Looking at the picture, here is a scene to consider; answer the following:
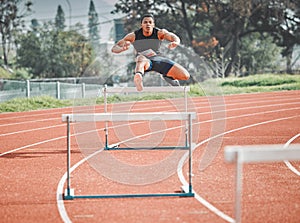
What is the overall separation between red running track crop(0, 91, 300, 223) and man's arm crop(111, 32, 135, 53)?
1431 mm

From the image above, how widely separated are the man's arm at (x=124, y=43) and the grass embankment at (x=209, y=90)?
1.17 m

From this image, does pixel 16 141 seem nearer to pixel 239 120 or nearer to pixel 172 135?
pixel 172 135

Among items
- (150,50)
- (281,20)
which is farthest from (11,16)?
(150,50)

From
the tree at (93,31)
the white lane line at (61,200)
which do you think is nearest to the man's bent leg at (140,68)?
the white lane line at (61,200)

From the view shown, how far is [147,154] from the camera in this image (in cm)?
887

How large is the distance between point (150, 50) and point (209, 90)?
138cm

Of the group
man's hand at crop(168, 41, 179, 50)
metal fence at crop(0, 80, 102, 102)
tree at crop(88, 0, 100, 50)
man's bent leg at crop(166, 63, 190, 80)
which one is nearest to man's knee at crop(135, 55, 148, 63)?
man's bent leg at crop(166, 63, 190, 80)

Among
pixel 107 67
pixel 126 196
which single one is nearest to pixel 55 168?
pixel 107 67

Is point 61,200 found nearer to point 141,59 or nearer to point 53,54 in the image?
point 141,59

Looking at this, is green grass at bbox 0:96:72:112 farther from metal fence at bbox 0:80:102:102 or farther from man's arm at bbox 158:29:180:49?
man's arm at bbox 158:29:180:49

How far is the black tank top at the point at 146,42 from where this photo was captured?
6.57 m

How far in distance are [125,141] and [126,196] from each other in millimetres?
5075

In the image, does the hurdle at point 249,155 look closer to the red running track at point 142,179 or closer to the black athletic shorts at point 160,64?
the red running track at point 142,179

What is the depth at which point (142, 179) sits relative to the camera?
6.83 metres
